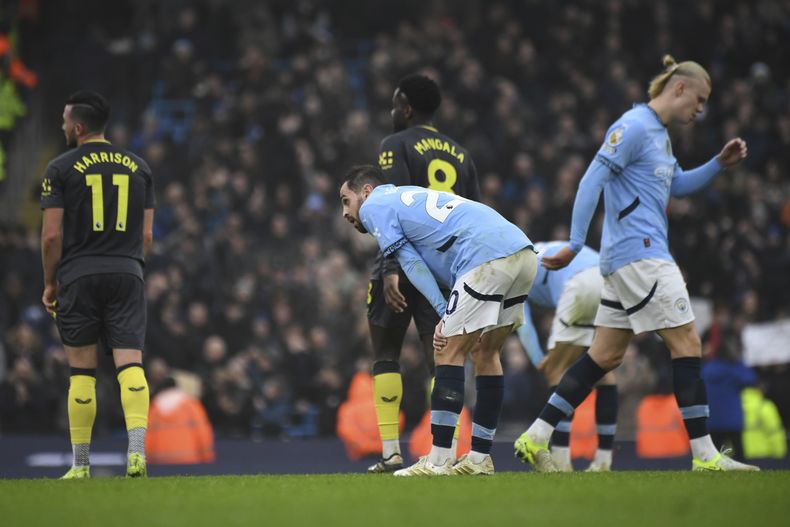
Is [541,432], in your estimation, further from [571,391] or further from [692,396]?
[692,396]

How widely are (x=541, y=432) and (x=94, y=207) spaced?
312 centimetres

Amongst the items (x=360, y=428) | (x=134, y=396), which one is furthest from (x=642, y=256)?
(x=360, y=428)

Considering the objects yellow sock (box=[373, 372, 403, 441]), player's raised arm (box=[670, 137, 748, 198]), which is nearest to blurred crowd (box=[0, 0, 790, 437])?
player's raised arm (box=[670, 137, 748, 198])

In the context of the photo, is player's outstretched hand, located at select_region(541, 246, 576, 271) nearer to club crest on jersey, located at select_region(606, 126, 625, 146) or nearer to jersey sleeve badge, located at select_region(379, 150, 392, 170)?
club crest on jersey, located at select_region(606, 126, 625, 146)

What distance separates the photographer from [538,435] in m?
7.67

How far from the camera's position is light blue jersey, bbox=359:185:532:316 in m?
6.94

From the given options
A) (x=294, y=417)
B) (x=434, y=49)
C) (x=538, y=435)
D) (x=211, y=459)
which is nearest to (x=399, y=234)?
(x=538, y=435)

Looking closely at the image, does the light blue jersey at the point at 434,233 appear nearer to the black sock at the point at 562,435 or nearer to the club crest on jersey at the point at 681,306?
the club crest on jersey at the point at 681,306

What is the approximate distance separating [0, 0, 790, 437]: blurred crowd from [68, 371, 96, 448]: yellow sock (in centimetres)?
692

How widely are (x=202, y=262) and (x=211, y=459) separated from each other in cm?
463

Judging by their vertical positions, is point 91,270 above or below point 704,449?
above

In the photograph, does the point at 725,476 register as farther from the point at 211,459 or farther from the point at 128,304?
the point at 211,459

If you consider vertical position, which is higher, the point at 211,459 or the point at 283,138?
the point at 283,138

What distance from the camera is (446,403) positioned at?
22.8 feet
